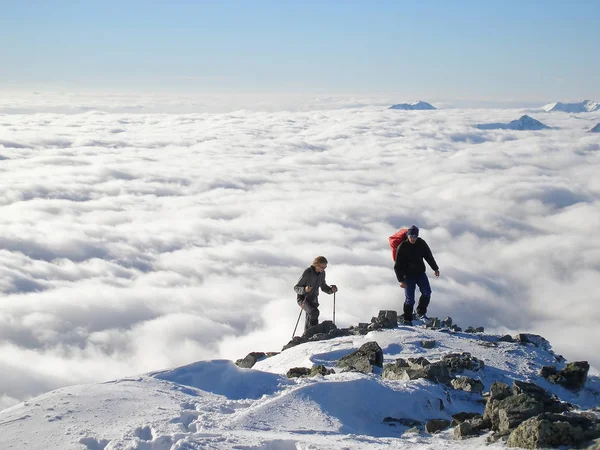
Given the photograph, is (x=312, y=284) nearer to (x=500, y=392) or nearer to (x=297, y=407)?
(x=297, y=407)

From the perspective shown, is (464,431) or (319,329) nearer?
(464,431)

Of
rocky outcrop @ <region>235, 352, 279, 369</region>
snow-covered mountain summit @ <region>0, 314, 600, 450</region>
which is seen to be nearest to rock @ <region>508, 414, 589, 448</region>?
snow-covered mountain summit @ <region>0, 314, 600, 450</region>

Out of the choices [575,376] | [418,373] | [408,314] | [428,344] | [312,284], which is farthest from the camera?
[408,314]

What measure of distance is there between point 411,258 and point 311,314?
8.74 feet

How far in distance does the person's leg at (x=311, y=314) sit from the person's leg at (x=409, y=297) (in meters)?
1.97

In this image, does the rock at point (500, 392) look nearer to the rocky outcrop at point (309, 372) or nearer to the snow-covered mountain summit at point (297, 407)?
the snow-covered mountain summit at point (297, 407)

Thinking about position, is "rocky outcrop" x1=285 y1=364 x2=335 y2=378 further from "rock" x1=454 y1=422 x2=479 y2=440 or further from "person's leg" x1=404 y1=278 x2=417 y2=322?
"person's leg" x1=404 y1=278 x2=417 y2=322

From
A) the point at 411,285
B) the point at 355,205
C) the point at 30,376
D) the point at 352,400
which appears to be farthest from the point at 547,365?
the point at 355,205

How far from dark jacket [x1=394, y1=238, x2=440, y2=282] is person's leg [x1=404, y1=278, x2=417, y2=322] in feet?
0.51

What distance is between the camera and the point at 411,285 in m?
11.6

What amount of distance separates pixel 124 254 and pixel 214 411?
468 feet

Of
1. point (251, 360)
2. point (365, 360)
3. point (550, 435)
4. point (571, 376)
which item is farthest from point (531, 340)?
point (550, 435)

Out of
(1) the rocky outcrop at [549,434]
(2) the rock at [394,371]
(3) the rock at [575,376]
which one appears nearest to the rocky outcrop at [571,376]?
(3) the rock at [575,376]

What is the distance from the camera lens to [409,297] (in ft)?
39.0
